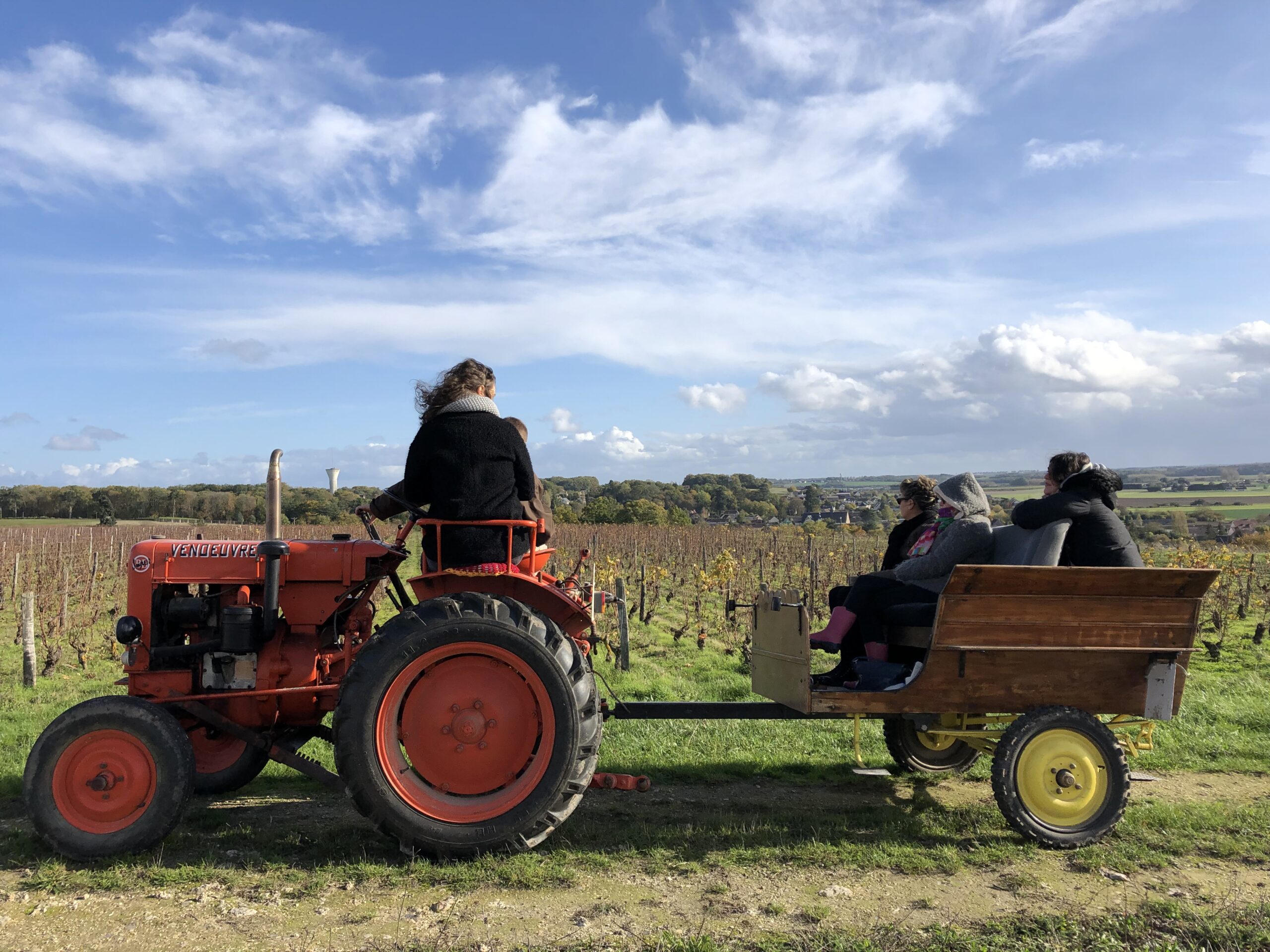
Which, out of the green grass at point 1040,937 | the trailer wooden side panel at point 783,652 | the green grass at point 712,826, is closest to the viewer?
the green grass at point 1040,937

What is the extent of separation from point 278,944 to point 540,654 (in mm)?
1461

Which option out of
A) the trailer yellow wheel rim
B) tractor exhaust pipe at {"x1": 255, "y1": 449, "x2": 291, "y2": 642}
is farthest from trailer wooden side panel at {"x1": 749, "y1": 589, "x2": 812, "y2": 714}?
tractor exhaust pipe at {"x1": 255, "y1": 449, "x2": 291, "y2": 642}

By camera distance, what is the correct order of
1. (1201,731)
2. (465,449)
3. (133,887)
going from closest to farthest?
1. (133,887)
2. (465,449)
3. (1201,731)

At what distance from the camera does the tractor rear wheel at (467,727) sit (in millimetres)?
3791

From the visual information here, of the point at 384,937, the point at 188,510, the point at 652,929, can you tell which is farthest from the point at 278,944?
the point at 188,510

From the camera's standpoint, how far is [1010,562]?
489 cm

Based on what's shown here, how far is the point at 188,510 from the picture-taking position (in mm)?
48969

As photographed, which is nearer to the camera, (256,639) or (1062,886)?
(1062,886)

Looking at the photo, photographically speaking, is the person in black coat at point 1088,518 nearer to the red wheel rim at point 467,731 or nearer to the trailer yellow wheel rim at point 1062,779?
the trailer yellow wheel rim at point 1062,779

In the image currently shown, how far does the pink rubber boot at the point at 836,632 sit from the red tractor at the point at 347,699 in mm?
1452

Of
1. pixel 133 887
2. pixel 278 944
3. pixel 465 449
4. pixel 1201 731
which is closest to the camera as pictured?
pixel 278 944

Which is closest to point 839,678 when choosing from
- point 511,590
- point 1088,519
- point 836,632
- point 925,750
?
point 836,632

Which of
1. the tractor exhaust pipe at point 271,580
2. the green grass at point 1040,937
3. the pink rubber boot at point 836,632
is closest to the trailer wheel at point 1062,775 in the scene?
the green grass at point 1040,937

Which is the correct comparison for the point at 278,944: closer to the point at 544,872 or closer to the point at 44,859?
the point at 544,872
